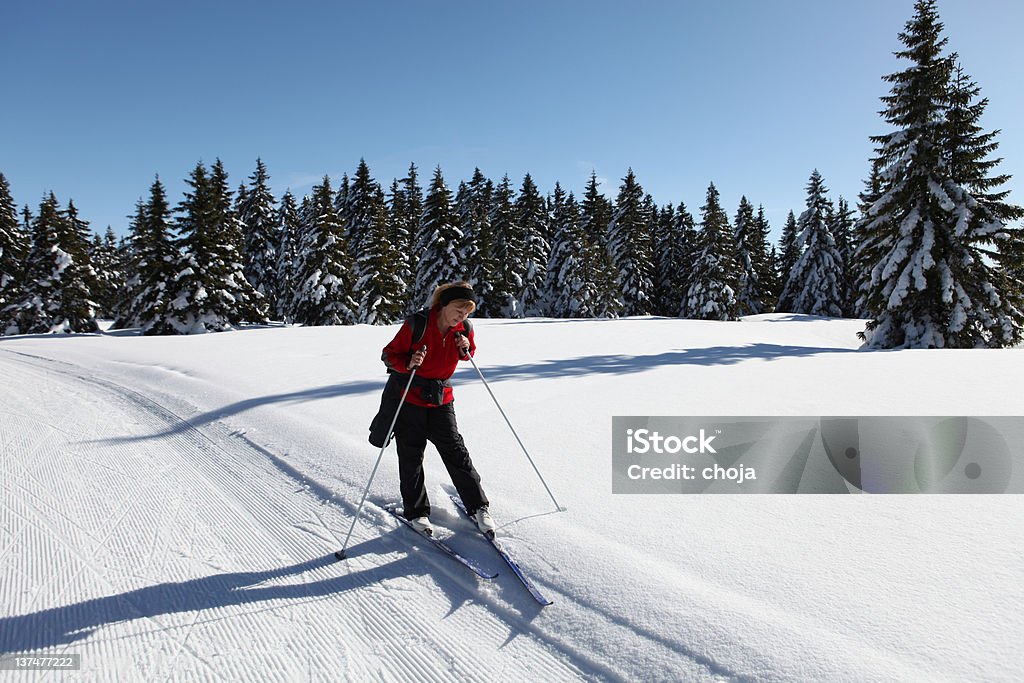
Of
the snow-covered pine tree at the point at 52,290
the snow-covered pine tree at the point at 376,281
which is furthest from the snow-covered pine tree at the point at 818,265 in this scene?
the snow-covered pine tree at the point at 52,290

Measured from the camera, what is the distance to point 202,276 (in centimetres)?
2711

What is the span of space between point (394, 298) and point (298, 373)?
22632 millimetres

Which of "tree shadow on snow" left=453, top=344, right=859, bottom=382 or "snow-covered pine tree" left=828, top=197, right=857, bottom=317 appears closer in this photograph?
"tree shadow on snow" left=453, top=344, right=859, bottom=382

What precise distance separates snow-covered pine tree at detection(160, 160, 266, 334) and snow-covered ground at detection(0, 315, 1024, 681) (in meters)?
22.4

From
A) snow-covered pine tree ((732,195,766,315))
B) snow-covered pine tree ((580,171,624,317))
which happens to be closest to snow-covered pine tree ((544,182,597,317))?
snow-covered pine tree ((580,171,624,317))

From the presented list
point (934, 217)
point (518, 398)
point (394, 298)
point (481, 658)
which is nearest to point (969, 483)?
point (481, 658)

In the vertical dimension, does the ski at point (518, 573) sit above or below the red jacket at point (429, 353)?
below

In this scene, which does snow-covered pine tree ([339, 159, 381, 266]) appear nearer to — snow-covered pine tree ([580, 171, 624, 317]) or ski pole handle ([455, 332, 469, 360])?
snow-covered pine tree ([580, 171, 624, 317])

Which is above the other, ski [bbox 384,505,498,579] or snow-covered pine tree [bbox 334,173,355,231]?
snow-covered pine tree [bbox 334,173,355,231]

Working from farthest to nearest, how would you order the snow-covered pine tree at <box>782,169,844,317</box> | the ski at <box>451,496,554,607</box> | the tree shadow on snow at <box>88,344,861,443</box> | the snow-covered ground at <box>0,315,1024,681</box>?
the snow-covered pine tree at <box>782,169,844,317</box> → the tree shadow on snow at <box>88,344,861,443</box> → the ski at <box>451,496,554,607</box> → the snow-covered ground at <box>0,315,1024,681</box>

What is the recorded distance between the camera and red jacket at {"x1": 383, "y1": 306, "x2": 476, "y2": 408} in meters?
3.58

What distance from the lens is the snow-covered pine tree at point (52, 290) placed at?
95.0 ft

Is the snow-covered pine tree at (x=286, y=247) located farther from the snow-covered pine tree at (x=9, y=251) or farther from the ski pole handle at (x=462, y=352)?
the ski pole handle at (x=462, y=352)

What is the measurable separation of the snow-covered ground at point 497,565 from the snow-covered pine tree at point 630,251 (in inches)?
1365
